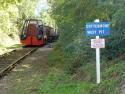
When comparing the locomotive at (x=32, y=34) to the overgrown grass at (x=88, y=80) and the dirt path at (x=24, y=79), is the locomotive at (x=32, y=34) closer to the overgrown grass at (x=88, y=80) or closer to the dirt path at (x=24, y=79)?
Answer: the dirt path at (x=24, y=79)

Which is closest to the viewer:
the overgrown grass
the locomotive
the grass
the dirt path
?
the overgrown grass

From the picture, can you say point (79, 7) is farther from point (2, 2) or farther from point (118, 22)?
point (2, 2)

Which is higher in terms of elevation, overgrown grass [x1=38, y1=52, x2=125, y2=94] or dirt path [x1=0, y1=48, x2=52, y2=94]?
overgrown grass [x1=38, y1=52, x2=125, y2=94]

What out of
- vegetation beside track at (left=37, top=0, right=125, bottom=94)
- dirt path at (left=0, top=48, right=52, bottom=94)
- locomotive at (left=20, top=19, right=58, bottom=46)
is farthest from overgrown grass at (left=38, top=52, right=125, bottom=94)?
locomotive at (left=20, top=19, right=58, bottom=46)

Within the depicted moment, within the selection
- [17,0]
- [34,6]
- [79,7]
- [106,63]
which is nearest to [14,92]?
[106,63]

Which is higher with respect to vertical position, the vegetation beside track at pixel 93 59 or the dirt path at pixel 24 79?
the vegetation beside track at pixel 93 59

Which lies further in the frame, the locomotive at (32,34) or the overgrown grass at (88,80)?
the locomotive at (32,34)

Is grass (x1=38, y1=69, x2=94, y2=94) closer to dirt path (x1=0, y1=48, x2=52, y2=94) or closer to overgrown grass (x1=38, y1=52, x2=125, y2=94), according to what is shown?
overgrown grass (x1=38, y1=52, x2=125, y2=94)

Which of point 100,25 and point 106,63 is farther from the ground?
point 100,25

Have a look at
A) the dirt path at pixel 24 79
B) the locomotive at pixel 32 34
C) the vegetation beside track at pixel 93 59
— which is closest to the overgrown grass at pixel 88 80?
the vegetation beside track at pixel 93 59

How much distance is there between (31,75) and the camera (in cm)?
1709

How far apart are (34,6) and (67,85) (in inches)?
2371

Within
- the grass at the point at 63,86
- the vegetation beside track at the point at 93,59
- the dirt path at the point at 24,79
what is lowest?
the dirt path at the point at 24,79

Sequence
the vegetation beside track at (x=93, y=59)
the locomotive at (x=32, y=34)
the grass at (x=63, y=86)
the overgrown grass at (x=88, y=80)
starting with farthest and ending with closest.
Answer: the locomotive at (x=32, y=34), the grass at (x=63, y=86), the vegetation beside track at (x=93, y=59), the overgrown grass at (x=88, y=80)
